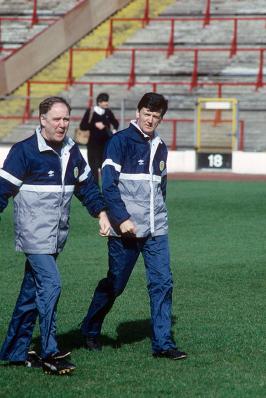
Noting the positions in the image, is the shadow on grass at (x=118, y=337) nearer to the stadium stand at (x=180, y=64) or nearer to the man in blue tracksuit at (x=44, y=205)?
the man in blue tracksuit at (x=44, y=205)

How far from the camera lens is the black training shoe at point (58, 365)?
8.28 metres

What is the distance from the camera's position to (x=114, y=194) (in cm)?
894

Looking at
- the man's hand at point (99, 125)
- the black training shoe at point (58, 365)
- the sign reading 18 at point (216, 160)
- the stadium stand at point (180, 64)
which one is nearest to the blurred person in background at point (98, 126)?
the man's hand at point (99, 125)

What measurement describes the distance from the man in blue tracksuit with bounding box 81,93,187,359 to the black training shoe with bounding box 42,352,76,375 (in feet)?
2.80

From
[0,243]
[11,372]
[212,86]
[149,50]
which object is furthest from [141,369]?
[149,50]

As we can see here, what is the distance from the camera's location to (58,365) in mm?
8305

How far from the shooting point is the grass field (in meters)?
8.09

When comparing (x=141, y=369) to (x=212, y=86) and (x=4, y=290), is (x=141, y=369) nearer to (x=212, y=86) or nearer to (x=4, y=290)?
(x=4, y=290)

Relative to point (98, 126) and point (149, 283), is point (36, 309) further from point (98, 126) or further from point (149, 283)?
point (98, 126)

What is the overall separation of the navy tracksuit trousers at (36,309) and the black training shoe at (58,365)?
0.04 m

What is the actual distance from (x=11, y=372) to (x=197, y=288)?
4.36 metres

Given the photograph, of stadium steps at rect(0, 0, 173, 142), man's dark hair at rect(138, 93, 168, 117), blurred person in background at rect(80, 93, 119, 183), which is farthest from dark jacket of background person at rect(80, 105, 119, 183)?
man's dark hair at rect(138, 93, 168, 117)

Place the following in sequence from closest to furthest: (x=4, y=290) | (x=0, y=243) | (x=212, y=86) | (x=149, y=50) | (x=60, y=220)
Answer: (x=60, y=220), (x=4, y=290), (x=0, y=243), (x=212, y=86), (x=149, y=50)

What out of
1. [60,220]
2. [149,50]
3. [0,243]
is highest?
[149,50]
